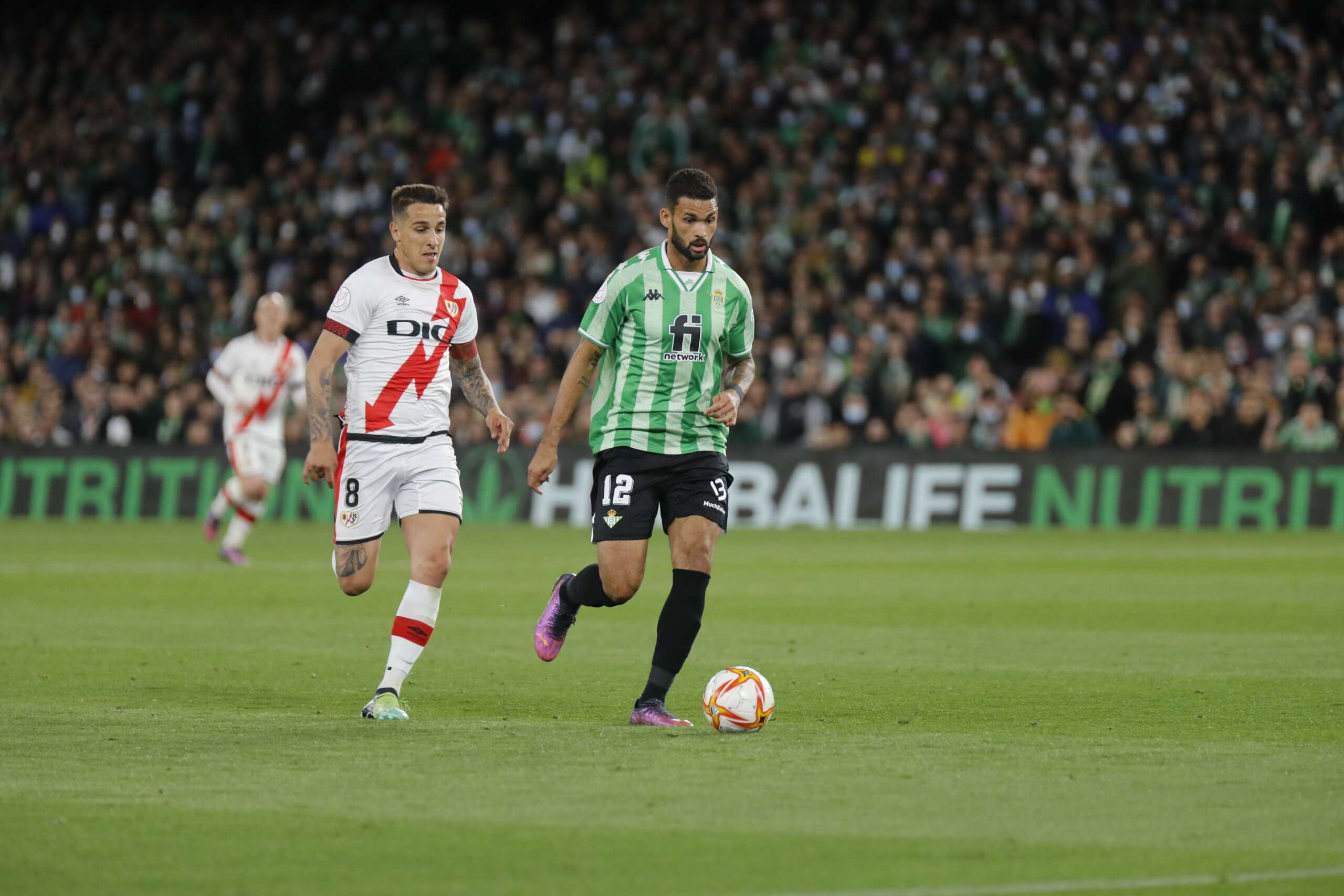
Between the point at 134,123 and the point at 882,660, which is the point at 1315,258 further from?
the point at 134,123

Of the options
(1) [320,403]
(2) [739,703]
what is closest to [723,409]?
(2) [739,703]

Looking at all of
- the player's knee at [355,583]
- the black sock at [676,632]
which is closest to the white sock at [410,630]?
the player's knee at [355,583]

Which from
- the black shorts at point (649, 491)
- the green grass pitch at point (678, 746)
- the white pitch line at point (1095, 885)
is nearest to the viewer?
the white pitch line at point (1095, 885)

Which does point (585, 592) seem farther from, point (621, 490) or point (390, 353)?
point (390, 353)

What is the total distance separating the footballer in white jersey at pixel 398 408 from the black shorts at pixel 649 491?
60 centimetres

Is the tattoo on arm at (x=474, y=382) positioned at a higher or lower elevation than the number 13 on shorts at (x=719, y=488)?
higher

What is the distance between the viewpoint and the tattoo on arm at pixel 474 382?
9.23 metres

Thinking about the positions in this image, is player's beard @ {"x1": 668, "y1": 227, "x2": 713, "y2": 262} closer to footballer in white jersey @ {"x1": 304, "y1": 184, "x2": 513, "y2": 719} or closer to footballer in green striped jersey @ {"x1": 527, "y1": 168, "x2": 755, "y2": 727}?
footballer in green striped jersey @ {"x1": 527, "y1": 168, "x2": 755, "y2": 727}

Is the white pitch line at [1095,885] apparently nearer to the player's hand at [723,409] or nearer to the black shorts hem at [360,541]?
the player's hand at [723,409]

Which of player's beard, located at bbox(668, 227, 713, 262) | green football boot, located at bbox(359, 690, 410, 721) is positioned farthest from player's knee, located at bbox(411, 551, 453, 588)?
player's beard, located at bbox(668, 227, 713, 262)

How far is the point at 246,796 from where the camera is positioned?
6.34m

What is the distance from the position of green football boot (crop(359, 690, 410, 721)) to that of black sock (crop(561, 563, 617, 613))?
90cm

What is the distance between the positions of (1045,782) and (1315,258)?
1942 cm

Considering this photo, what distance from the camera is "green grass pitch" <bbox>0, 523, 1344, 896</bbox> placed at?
17.5 feet
